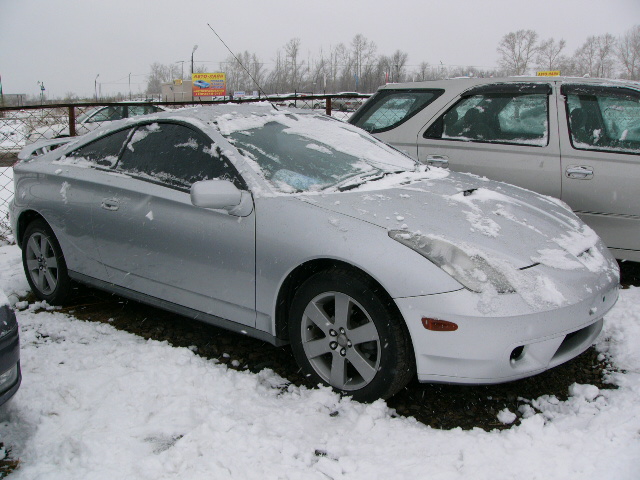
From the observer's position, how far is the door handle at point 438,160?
191 inches

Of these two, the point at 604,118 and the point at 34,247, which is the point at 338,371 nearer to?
the point at 34,247

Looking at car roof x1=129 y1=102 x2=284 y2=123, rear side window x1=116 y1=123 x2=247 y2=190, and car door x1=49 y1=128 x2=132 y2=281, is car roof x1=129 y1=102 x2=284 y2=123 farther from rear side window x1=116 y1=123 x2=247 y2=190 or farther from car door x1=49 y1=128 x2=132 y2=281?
car door x1=49 y1=128 x2=132 y2=281

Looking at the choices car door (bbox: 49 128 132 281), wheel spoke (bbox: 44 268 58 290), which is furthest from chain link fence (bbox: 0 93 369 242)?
wheel spoke (bbox: 44 268 58 290)

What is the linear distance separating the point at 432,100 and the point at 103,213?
2.91 m

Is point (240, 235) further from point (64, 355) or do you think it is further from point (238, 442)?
point (64, 355)

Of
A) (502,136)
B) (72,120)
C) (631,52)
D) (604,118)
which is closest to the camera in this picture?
(604,118)

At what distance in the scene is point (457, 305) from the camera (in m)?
2.48

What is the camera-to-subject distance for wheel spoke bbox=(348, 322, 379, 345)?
269 centimetres

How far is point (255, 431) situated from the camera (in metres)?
2.59

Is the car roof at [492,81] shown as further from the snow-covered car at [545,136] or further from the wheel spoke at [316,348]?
the wheel spoke at [316,348]

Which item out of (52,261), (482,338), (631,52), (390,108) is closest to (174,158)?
(52,261)

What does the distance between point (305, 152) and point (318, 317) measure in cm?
110

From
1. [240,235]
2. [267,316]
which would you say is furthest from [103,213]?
[267,316]

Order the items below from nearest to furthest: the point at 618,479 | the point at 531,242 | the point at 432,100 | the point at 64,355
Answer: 1. the point at 618,479
2. the point at 531,242
3. the point at 64,355
4. the point at 432,100
